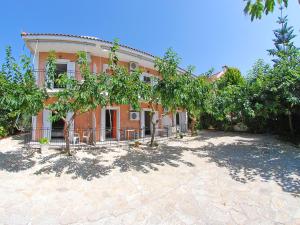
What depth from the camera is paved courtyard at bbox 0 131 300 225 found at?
4785mm

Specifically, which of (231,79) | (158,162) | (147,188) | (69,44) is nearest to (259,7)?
(147,188)

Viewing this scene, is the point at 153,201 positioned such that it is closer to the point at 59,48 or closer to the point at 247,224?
the point at 247,224

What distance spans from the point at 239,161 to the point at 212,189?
3.90 metres

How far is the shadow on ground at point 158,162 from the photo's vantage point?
7523 mm

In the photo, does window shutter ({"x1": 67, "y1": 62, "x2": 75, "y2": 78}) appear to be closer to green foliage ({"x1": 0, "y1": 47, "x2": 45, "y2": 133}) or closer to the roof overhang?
the roof overhang

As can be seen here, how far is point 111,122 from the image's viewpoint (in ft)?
51.3

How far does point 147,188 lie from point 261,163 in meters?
5.96

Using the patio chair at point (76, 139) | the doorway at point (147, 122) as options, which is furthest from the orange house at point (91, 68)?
the doorway at point (147, 122)

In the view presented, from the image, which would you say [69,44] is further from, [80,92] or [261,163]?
[261,163]

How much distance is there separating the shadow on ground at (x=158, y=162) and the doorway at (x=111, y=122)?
397cm

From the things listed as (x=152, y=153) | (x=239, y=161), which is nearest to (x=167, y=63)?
(x=152, y=153)

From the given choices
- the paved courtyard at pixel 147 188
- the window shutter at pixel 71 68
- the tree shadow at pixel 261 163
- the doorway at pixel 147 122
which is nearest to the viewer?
the paved courtyard at pixel 147 188

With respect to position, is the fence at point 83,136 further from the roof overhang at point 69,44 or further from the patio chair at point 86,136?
the roof overhang at point 69,44

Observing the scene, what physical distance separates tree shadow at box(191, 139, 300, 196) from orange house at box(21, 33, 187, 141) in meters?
4.28
